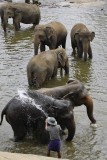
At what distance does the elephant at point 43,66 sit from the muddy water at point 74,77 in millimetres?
382

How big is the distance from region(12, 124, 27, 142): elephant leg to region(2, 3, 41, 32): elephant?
447 inches

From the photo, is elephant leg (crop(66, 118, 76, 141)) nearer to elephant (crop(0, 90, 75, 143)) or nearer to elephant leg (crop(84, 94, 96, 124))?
elephant (crop(0, 90, 75, 143))

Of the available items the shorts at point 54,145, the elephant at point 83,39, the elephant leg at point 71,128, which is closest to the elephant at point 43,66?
the elephant at point 83,39

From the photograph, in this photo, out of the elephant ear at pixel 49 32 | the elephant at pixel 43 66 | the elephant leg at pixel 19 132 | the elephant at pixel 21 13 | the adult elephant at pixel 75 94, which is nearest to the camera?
the elephant leg at pixel 19 132

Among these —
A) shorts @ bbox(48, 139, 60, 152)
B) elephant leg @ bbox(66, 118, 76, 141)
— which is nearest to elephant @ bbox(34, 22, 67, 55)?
elephant leg @ bbox(66, 118, 76, 141)

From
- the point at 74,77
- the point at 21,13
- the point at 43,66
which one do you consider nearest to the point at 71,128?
the point at 43,66

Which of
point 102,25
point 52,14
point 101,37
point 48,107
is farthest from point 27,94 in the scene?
point 52,14

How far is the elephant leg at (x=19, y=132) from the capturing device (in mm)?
6489

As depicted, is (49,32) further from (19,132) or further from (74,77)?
(19,132)

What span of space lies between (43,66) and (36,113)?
10.3 ft

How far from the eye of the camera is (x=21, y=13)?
1792 centimetres

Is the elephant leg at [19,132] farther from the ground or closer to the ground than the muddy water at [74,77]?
farther from the ground

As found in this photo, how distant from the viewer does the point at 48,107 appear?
648cm

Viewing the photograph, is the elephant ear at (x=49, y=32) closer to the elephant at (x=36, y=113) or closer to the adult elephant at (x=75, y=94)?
the adult elephant at (x=75, y=94)
